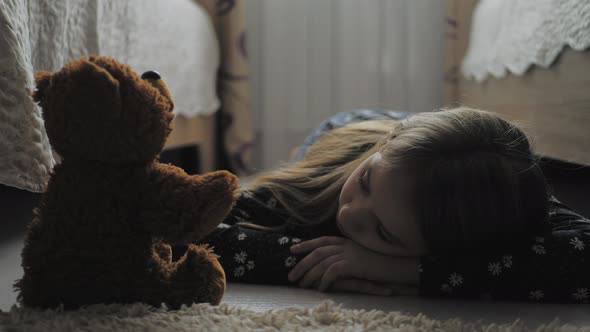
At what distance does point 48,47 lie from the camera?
0.75 metres

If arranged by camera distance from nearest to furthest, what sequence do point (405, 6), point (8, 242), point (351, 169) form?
point (351, 169) → point (8, 242) → point (405, 6)

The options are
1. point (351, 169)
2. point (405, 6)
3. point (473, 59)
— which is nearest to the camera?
point (351, 169)

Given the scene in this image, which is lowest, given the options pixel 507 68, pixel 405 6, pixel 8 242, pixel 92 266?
pixel 8 242

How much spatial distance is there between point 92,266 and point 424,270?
1.23ft

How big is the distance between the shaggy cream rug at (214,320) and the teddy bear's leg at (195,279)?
0.06 ft

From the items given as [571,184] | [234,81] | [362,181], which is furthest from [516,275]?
[234,81]

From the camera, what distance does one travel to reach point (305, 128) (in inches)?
96.0

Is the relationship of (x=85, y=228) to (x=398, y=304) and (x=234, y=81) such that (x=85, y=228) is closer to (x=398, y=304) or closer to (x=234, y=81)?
(x=398, y=304)

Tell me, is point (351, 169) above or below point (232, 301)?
above

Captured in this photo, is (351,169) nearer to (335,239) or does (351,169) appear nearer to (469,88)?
(335,239)

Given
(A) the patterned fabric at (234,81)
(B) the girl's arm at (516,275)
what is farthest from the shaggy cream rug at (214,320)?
(A) the patterned fabric at (234,81)

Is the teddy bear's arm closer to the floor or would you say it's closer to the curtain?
the floor

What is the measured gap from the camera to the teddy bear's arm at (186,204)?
1.56 feet

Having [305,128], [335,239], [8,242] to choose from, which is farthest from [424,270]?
[305,128]
